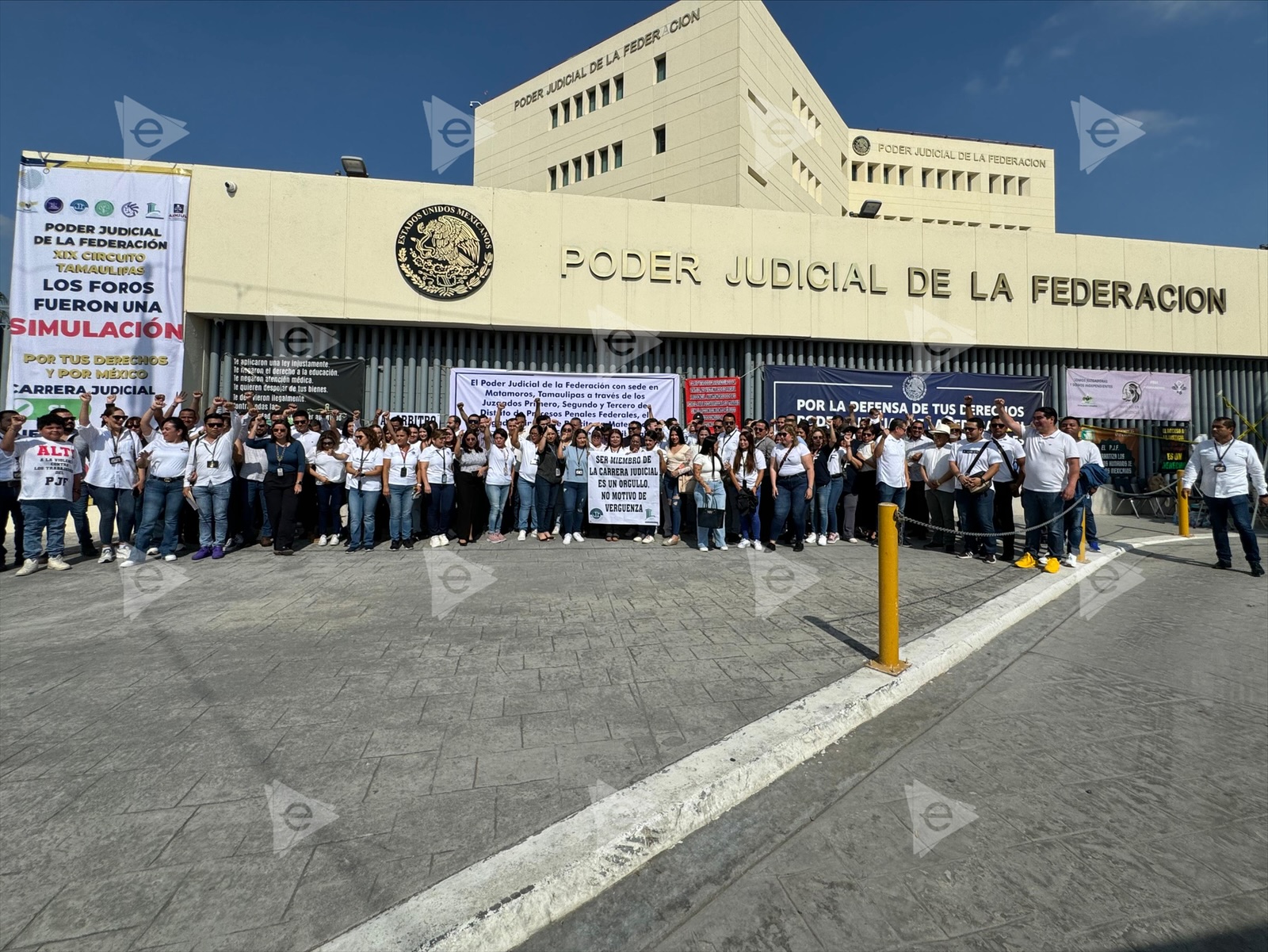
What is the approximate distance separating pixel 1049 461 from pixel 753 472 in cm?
354

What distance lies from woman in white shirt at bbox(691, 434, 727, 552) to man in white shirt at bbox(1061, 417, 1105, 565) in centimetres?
431

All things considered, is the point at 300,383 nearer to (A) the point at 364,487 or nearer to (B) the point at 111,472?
(B) the point at 111,472

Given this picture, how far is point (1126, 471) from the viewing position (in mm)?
15219

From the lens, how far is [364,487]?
872 centimetres

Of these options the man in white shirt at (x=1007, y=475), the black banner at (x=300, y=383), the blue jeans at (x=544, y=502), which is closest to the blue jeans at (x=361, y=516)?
the blue jeans at (x=544, y=502)

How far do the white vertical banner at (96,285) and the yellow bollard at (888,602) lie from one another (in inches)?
492

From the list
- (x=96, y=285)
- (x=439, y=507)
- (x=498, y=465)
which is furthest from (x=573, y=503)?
(x=96, y=285)

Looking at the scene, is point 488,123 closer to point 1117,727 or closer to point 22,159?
point 22,159

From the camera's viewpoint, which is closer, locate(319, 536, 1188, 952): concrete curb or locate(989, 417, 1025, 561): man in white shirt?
locate(319, 536, 1188, 952): concrete curb

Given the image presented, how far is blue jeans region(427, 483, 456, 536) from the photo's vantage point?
365 inches

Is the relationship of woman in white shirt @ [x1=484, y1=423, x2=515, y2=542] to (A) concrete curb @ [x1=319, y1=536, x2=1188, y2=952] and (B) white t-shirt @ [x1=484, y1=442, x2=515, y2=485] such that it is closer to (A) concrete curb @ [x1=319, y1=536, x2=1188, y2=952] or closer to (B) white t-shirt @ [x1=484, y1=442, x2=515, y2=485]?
(B) white t-shirt @ [x1=484, y1=442, x2=515, y2=485]

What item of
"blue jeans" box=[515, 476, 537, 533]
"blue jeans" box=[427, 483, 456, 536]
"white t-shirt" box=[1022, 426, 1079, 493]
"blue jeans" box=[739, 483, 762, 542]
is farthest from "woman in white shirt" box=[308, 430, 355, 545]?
"white t-shirt" box=[1022, 426, 1079, 493]

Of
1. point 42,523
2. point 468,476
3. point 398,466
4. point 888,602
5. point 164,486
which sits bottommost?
point 888,602

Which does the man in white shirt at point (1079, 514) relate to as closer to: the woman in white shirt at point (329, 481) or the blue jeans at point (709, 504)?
the blue jeans at point (709, 504)
